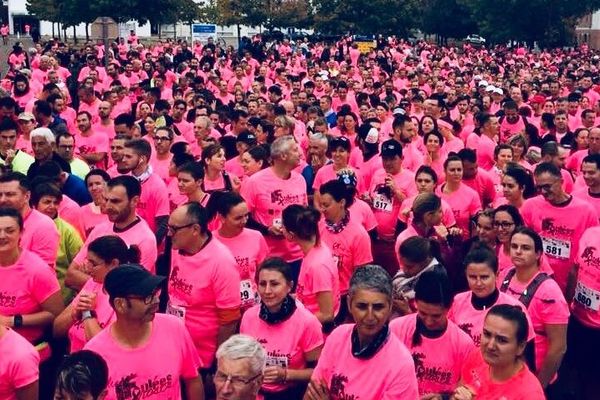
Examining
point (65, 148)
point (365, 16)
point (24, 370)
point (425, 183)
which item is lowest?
point (24, 370)

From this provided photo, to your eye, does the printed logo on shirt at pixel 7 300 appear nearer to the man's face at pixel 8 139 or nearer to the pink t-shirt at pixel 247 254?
the pink t-shirt at pixel 247 254

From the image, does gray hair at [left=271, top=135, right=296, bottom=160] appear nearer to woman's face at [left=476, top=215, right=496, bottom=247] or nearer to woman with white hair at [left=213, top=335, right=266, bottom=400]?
woman's face at [left=476, top=215, right=496, bottom=247]

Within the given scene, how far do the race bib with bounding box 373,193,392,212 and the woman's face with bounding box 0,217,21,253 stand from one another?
4.05m

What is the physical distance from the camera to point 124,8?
41.0 m

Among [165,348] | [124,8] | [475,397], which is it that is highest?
[124,8]

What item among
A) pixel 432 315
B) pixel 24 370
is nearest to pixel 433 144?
pixel 432 315

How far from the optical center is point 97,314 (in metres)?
4.90

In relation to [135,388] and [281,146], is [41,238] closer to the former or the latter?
[135,388]

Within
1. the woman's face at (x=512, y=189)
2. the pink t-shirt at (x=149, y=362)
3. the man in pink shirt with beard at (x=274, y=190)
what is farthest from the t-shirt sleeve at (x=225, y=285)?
the woman's face at (x=512, y=189)

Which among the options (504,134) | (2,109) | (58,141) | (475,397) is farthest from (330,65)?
(475,397)

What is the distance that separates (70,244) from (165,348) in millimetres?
2327

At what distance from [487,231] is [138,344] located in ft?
11.0

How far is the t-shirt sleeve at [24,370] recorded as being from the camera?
4121 millimetres

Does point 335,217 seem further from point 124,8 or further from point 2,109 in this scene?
point 124,8
